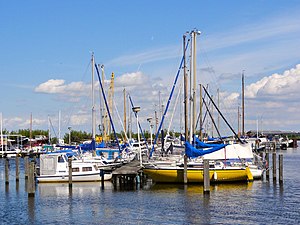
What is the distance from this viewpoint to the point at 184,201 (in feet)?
156

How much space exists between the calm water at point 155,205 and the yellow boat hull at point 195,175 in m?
1.06

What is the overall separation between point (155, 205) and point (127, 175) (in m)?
15.2

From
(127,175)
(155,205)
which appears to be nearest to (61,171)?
(127,175)

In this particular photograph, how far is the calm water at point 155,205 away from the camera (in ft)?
129

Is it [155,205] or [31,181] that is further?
[31,181]

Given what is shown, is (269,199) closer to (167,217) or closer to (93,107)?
(167,217)

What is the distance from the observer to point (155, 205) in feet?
150

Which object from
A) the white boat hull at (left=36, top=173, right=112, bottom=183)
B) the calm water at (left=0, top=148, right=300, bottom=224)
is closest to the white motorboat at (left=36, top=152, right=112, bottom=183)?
the white boat hull at (left=36, top=173, right=112, bottom=183)

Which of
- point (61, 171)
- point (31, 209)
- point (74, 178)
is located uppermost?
point (61, 171)

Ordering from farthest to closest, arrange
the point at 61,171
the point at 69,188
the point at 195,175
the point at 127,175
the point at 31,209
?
the point at 61,171 < the point at 127,175 < the point at 195,175 < the point at 69,188 < the point at 31,209

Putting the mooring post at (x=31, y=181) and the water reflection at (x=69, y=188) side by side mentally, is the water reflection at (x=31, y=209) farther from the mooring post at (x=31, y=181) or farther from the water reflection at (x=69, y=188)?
the water reflection at (x=69, y=188)

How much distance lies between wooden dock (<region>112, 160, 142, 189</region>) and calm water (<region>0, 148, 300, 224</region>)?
1.15m

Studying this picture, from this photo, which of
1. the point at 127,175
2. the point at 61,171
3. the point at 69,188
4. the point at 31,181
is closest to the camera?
the point at 31,181

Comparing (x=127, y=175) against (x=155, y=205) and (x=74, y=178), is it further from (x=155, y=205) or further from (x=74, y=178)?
(x=155, y=205)
